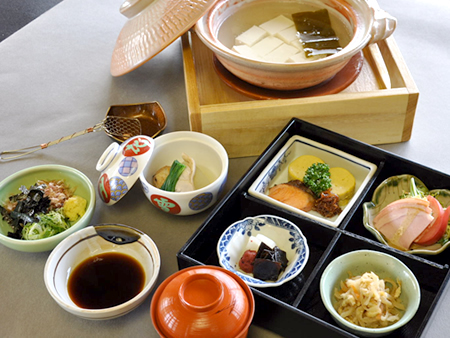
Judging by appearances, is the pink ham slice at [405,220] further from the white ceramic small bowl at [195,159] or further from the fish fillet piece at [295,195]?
the white ceramic small bowl at [195,159]

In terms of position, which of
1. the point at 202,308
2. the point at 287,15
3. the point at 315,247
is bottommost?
the point at 315,247

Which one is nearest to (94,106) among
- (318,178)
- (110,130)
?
(110,130)

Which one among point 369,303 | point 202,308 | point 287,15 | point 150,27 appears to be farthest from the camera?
point 287,15

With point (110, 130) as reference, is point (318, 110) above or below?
above

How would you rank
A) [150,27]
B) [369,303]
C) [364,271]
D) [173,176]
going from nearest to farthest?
[369,303] → [364,271] → [173,176] → [150,27]

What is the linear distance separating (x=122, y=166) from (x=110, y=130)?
1.24ft

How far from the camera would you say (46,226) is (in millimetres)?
1374

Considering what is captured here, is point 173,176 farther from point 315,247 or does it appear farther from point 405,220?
point 405,220

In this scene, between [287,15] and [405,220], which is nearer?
[405,220]

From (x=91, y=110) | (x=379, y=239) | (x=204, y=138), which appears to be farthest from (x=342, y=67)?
(x=91, y=110)

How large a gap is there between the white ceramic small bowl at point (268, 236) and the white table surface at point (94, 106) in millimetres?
170

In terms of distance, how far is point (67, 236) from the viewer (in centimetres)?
132

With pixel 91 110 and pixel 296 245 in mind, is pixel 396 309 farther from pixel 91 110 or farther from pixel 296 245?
pixel 91 110

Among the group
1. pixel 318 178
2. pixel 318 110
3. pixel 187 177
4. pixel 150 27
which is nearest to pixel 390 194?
pixel 318 178
